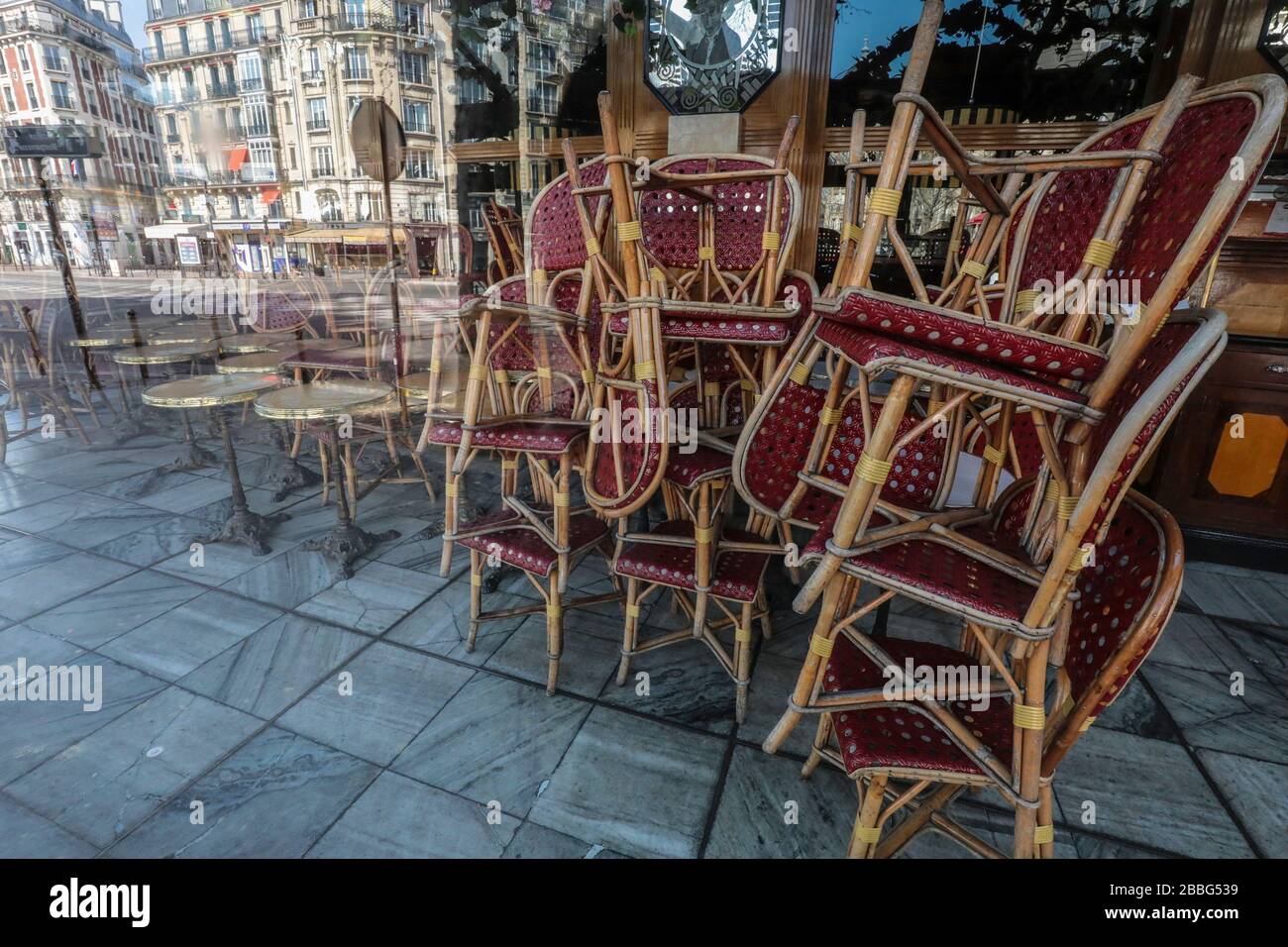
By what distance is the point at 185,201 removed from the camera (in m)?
4.82

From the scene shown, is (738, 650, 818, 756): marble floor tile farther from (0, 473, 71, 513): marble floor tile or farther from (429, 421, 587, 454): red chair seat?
(0, 473, 71, 513): marble floor tile

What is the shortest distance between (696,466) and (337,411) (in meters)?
1.93

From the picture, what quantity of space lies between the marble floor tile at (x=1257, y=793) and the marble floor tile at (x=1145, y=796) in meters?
0.05

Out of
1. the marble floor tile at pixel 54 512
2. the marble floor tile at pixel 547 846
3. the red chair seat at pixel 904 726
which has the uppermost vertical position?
the red chair seat at pixel 904 726

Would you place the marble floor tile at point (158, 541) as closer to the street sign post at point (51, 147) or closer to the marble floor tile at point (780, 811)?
the street sign post at point (51, 147)

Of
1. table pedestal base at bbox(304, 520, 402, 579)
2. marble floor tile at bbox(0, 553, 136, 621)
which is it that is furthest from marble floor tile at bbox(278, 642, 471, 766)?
marble floor tile at bbox(0, 553, 136, 621)

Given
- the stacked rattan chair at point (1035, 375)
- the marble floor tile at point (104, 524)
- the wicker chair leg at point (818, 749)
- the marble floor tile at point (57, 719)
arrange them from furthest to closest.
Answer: the marble floor tile at point (104, 524)
the marble floor tile at point (57, 719)
the wicker chair leg at point (818, 749)
the stacked rattan chair at point (1035, 375)

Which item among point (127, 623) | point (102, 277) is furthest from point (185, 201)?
point (127, 623)

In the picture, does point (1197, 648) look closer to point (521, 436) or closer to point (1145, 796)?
point (1145, 796)

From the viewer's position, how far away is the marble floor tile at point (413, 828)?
164 cm

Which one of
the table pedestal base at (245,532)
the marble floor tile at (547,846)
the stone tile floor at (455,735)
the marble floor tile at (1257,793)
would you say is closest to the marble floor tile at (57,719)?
the stone tile floor at (455,735)

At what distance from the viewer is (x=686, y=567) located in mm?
2207

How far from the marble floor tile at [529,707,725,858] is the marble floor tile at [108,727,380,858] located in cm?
65

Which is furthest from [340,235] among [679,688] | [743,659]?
[743,659]
